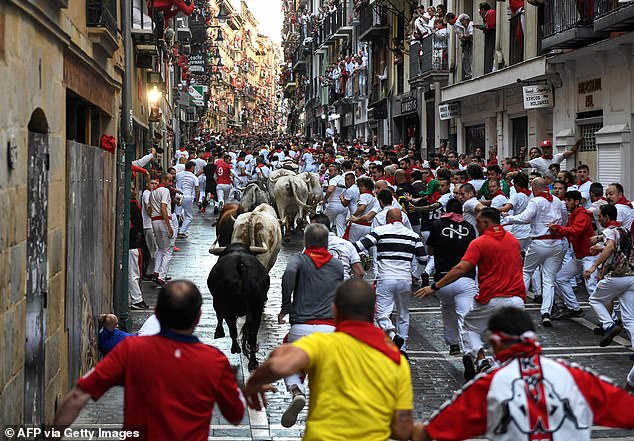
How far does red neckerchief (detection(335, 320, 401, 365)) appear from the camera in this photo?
15.6 feet

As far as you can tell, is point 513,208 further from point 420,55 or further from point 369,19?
point 369,19

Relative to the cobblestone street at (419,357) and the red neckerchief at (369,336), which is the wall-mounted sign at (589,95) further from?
the red neckerchief at (369,336)

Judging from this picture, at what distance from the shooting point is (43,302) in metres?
7.23

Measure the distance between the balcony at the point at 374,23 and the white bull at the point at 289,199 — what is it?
20.1 meters

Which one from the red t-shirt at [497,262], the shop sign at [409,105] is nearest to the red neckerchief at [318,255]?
the red t-shirt at [497,262]

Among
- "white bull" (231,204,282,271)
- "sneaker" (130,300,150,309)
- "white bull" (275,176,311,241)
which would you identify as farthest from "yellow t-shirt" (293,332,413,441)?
"white bull" (275,176,311,241)

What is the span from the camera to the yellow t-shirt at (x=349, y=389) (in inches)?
182

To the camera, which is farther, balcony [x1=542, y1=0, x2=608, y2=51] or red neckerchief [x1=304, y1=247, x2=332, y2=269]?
balcony [x1=542, y1=0, x2=608, y2=51]

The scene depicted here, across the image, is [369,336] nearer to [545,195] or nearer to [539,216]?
[539,216]

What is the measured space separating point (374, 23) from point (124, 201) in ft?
Answer: 106

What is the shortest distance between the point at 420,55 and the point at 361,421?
28389 mm

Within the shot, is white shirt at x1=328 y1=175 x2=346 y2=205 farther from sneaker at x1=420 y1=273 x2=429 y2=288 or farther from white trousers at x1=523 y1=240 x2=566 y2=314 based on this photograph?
white trousers at x1=523 y1=240 x2=566 y2=314

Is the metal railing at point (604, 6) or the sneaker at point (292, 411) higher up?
the metal railing at point (604, 6)

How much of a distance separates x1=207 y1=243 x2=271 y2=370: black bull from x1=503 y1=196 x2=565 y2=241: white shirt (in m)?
4.12
